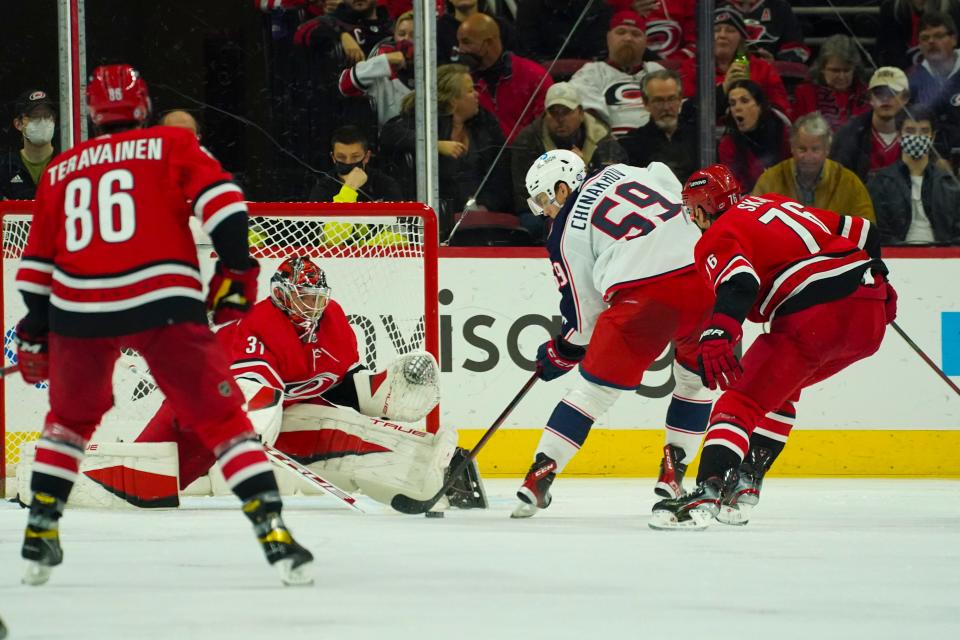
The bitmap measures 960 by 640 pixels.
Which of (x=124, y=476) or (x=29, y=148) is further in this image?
(x=29, y=148)

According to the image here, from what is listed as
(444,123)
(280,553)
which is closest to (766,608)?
(280,553)

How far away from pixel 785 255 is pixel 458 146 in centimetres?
225

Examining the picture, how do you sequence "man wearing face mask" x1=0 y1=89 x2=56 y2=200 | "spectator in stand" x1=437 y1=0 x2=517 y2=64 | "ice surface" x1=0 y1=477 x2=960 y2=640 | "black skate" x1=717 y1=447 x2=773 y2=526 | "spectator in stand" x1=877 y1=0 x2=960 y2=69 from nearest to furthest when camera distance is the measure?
"ice surface" x1=0 y1=477 x2=960 y2=640 < "black skate" x1=717 y1=447 x2=773 y2=526 < "man wearing face mask" x1=0 y1=89 x2=56 y2=200 < "spectator in stand" x1=437 y1=0 x2=517 y2=64 < "spectator in stand" x1=877 y1=0 x2=960 y2=69

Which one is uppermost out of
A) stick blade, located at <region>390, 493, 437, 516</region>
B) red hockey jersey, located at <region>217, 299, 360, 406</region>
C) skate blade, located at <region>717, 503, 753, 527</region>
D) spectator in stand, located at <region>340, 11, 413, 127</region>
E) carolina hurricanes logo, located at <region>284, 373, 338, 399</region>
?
spectator in stand, located at <region>340, 11, 413, 127</region>

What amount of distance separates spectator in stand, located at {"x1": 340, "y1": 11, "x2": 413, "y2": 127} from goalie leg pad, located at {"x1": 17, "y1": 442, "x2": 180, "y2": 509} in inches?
78.1

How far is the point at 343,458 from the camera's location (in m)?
4.57

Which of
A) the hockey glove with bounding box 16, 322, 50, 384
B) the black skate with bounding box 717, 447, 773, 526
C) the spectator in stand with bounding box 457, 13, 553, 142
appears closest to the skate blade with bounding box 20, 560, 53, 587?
the hockey glove with bounding box 16, 322, 50, 384

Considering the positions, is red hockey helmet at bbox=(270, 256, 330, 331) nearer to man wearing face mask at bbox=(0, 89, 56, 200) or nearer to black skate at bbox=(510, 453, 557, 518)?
black skate at bbox=(510, 453, 557, 518)

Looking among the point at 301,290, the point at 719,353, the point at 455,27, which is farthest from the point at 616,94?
the point at 719,353

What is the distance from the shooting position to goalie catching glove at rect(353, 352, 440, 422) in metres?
4.70

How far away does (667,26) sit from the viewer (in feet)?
20.5

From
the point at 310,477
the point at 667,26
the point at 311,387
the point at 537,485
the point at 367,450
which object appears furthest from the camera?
the point at 667,26

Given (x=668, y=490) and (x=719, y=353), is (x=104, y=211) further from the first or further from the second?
(x=668, y=490)

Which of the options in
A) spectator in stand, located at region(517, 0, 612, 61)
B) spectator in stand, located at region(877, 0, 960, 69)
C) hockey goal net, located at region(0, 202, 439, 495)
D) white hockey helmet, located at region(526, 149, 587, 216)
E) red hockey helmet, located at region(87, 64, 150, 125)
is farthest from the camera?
spectator in stand, located at region(877, 0, 960, 69)
